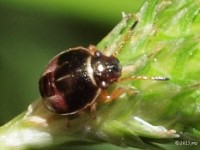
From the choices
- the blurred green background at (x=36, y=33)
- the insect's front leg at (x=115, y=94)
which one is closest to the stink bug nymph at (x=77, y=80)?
the insect's front leg at (x=115, y=94)

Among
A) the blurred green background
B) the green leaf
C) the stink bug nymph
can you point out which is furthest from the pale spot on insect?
the blurred green background

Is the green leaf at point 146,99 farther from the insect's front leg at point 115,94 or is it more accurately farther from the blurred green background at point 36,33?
the blurred green background at point 36,33

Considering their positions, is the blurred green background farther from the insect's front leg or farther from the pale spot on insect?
the insect's front leg

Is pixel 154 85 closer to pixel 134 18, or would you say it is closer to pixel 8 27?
pixel 134 18

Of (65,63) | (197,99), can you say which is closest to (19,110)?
(65,63)

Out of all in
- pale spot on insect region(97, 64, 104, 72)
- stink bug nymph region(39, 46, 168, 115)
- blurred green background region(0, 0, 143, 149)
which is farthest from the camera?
blurred green background region(0, 0, 143, 149)

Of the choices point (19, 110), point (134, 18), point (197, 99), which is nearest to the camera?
point (197, 99)
